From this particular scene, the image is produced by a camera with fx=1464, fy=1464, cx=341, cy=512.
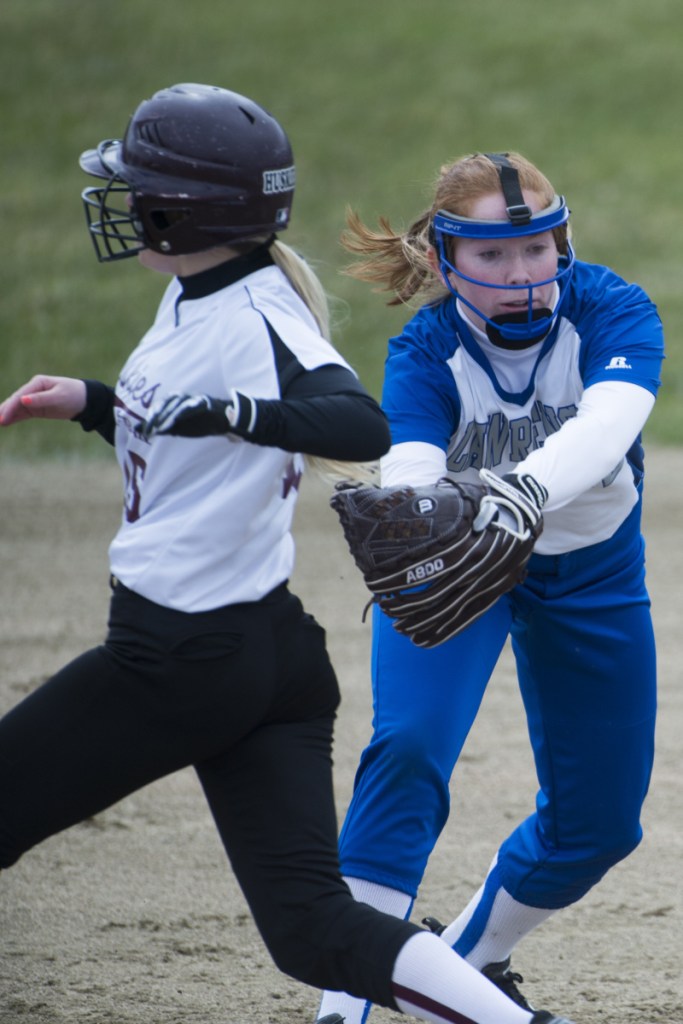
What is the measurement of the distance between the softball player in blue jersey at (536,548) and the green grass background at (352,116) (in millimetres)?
7491

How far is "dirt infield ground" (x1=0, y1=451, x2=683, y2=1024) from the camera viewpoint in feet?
11.1

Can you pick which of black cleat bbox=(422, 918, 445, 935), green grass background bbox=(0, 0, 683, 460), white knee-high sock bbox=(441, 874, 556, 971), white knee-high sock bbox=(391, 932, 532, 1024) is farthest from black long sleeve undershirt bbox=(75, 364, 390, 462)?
green grass background bbox=(0, 0, 683, 460)

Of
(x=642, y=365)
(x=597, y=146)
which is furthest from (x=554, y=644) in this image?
(x=597, y=146)

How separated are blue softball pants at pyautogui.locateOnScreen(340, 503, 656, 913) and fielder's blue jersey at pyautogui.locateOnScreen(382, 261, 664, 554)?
3.2 inches

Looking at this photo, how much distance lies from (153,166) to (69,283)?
12.3 m

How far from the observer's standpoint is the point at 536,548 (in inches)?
118

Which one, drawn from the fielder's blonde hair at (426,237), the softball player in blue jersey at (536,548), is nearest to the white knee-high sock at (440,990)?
the softball player in blue jersey at (536,548)

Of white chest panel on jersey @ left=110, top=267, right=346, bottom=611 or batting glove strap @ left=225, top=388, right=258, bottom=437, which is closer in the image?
batting glove strap @ left=225, top=388, right=258, bottom=437

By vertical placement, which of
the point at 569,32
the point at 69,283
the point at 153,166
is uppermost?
the point at 153,166

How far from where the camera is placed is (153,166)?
2.56m

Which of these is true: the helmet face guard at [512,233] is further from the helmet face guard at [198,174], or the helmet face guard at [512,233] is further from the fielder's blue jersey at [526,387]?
the helmet face guard at [198,174]

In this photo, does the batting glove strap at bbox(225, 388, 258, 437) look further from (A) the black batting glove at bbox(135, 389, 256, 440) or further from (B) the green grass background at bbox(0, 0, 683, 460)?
(B) the green grass background at bbox(0, 0, 683, 460)

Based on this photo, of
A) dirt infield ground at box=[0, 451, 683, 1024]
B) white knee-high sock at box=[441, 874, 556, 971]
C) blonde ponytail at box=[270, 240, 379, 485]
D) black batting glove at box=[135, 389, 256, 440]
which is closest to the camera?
black batting glove at box=[135, 389, 256, 440]

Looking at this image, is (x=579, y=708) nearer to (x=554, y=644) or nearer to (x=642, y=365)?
(x=554, y=644)
